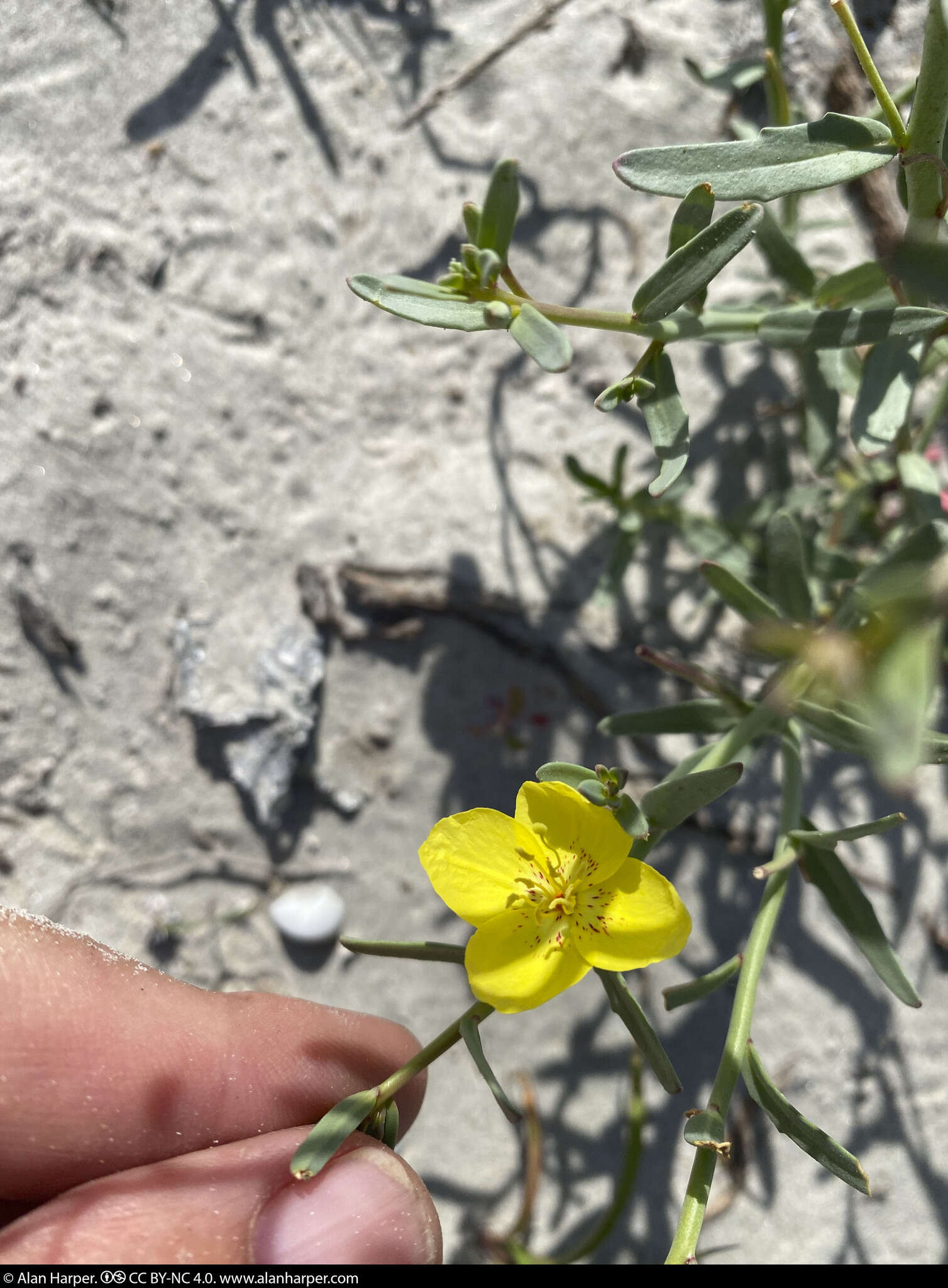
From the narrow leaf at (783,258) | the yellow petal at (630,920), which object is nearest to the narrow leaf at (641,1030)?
the yellow petal at (630,920)

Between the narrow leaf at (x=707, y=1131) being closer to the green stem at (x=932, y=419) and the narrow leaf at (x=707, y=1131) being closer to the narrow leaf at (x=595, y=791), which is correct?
the narrow leaf at (x=595, y=791)

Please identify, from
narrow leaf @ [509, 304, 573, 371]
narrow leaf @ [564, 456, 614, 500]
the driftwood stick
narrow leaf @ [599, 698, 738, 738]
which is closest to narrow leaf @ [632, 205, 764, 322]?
narrow leaf @ [509, 304, 573, 371]

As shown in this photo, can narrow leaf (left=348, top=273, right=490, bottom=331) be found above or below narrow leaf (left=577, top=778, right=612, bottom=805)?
above

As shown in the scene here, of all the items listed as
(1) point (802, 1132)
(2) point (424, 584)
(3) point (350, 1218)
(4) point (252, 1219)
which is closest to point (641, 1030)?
(1) point (802, 1132)

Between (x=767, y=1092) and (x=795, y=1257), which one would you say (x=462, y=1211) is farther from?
(x=767, y=1092)

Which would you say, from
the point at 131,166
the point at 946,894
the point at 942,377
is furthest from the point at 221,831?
the point at 942,377

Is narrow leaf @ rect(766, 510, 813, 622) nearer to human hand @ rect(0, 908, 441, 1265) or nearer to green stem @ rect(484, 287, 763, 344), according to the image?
green stem @ rect(484, 287, 763, 344)
